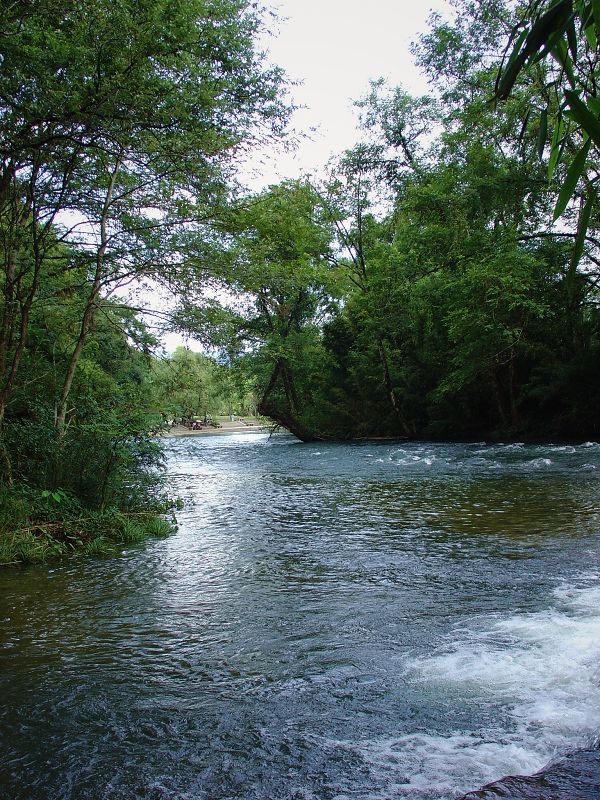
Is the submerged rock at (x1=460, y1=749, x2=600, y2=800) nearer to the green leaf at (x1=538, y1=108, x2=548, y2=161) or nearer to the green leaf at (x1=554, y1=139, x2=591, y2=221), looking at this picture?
the green leaf at (x1=554, y1=139, x2=591, y2=221)

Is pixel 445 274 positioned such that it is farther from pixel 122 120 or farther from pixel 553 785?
pixel 553 785

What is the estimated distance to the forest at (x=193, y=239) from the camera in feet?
17.2

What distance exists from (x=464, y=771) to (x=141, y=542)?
6.26 m

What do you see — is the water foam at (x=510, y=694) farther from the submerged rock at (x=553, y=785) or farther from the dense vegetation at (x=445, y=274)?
the dense vegetation at (x=445, y=274)

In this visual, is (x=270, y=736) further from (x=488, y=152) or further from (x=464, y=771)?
(x=488, y=152)

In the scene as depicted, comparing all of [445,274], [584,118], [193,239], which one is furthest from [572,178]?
A: [445,274]

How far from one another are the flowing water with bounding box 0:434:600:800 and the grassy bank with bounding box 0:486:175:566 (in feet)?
1.39

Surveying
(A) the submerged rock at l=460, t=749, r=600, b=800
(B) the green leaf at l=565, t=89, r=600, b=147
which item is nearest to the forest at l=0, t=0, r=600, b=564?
(B) the green leaf at l=565, t=89, r=600, b=147

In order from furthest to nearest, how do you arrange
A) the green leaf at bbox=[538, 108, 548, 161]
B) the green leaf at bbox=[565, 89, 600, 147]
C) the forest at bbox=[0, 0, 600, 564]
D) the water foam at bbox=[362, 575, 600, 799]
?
the forest at bbox=[0, 0, 600, 564], the water foam at bbox=[362, 575, 600, 799], the green leaf at bbox=[538, 108, 548, 161], the green leaf at bbox=[565, 89, 600, 147]

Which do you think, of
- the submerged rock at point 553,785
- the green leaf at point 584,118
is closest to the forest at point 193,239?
the green leaf at point 584,118

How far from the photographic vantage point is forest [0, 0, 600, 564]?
5242 mm

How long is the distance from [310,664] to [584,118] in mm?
3665

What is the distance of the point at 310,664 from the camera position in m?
3.81

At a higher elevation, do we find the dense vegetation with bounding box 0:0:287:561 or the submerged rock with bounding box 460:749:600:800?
the dense vegetation with bounding box 0:0:287:561
